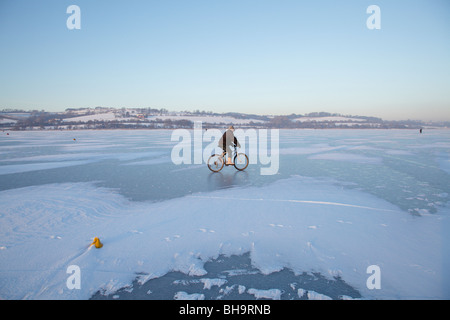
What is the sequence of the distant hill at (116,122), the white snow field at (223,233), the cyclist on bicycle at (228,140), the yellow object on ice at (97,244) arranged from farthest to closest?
the distant hill at (116,122) → the cyclist on bicycle at (228,140) → the yellow object on ice at (97,244) → the white snow field at (223,233)

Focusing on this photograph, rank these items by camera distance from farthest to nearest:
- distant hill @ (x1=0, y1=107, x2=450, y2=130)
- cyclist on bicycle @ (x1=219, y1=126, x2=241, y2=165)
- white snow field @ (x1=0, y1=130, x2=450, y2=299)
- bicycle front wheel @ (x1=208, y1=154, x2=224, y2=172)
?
distant hill @ (x1=0, y1=107, x2=450, y2=130), bicycle front wheel @ (x1=208, y1=154, x2=224, y2=172), cyclist on bicycle @ (x1=219, y1=126, x2=241, y2=165), white snow field @ (x1=0, y1=130, x2=450, y2=299)

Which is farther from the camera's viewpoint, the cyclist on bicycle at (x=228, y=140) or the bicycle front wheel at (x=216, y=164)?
the bicycle front wheel at (x=216, y=164)

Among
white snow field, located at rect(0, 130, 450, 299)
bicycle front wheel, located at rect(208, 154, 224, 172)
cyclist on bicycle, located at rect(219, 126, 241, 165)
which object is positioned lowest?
Answer: white snow field, located at rect(0, 130, 450, 299)

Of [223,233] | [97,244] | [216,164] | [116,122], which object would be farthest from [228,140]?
[116,122]

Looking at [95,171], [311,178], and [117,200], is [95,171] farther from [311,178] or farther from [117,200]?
[311,178]

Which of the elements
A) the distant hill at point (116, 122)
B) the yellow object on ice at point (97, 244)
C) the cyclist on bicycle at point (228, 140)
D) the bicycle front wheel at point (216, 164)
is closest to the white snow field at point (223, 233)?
the yellow object on ice at point (97, 244)

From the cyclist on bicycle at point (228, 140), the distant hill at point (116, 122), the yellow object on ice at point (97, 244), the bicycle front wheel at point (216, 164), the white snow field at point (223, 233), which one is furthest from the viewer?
the distant hill at point (116, 122)

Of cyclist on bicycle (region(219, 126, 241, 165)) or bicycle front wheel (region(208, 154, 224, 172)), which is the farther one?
bicycle front wheel (region(208, 154, 224, 172))

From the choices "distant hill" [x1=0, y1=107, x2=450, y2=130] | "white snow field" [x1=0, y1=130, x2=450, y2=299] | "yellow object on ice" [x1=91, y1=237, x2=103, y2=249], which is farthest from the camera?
"distant hill" [x1=0, y1=107, x2=450, y2=130]

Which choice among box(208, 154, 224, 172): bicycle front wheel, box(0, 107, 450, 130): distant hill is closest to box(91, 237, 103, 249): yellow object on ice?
box(208, 154, 224, 172): bicycle front wheel

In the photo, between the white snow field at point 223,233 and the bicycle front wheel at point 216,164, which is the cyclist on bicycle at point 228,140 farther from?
the white snow field at point 223,233

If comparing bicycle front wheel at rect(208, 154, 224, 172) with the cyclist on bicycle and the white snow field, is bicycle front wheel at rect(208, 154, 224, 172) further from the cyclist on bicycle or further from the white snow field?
the white snow field

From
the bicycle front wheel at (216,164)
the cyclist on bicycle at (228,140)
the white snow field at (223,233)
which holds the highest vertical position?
the cyclist on bicycle at (228,140)
